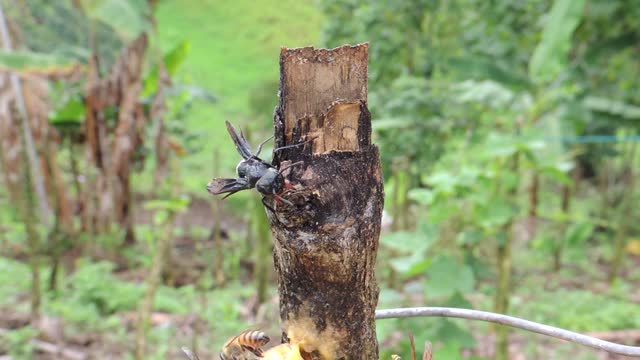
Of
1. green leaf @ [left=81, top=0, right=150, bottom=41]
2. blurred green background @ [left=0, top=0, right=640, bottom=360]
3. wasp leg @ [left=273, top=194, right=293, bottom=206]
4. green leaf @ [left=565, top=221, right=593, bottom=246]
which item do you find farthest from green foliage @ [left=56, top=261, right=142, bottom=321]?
wasp leg @ [left=273, top=194, right=293, bottom=206]

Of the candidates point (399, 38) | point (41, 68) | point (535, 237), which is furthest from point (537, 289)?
point (41, 68)

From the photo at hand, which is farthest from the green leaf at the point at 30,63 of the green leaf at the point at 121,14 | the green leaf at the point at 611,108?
the green leaf at the point at 611,108

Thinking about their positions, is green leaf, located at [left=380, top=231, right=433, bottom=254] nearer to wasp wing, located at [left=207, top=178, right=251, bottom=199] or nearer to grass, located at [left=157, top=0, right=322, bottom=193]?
wasp wing, located at [left=207, top=178, right=251, bottom=199]

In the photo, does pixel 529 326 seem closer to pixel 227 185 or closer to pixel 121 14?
pixel 227 185

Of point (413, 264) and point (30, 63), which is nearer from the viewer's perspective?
point (413, 264)

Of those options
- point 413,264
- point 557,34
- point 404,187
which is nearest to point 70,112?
point 404,187

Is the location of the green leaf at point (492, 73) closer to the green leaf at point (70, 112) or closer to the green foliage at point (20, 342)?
the green foliage at point (20, 342)
